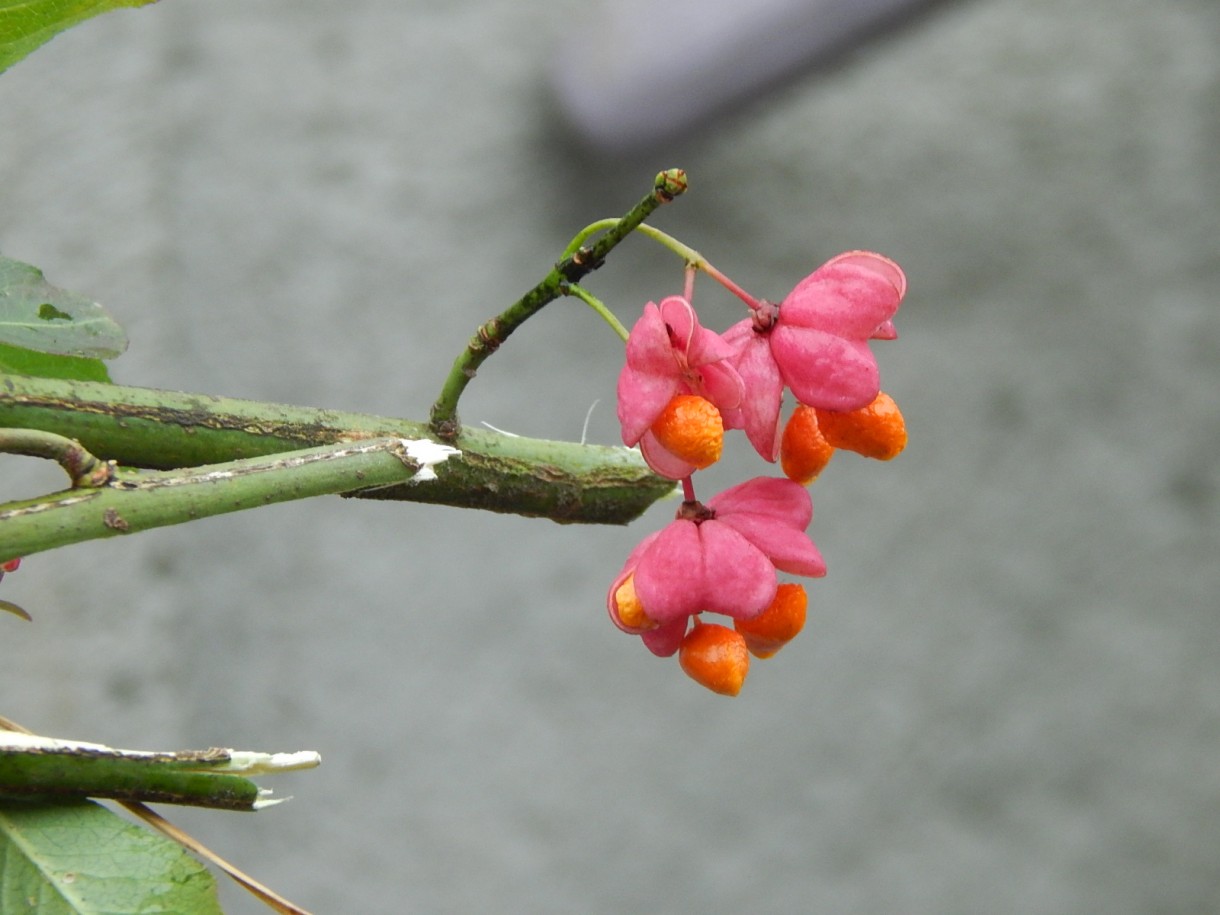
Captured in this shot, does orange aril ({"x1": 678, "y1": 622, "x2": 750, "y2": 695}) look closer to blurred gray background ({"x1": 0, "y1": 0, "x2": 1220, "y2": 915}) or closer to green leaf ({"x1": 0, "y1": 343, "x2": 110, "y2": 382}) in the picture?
green leaf ({"x1": 0, "y1": 343, "x2": 110, "y2": 382})

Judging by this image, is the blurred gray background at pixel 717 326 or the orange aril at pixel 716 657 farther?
the blurred gray background at pixel 717 326

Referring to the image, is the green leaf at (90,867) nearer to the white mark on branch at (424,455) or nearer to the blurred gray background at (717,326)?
the white mark on branch at (424,455)

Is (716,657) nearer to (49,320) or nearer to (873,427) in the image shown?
(873,427)

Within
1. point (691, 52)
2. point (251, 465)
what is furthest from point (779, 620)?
point (691, 52)

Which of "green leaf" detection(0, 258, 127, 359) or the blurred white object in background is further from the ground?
the blurred white object in background

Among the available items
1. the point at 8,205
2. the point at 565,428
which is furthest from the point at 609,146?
Answer: the point at 8,205

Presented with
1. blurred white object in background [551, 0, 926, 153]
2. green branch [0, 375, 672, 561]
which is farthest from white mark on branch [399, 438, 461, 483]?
blurred white object in background [551, 0, 926, 153]

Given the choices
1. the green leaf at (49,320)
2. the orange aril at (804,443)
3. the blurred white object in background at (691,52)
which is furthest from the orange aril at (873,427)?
the blurred white object in background at (691,52)
